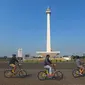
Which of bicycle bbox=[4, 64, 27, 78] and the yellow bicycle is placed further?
bicycle bbox=[4, 64, 27, 78]

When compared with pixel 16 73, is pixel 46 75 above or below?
below

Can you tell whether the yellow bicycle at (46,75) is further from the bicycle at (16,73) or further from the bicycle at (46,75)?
the bicycle at (16,73)

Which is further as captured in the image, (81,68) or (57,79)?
(81,68)

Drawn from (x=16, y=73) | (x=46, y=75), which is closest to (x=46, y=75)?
(x=46, y=75)

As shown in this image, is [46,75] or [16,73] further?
[16,73]

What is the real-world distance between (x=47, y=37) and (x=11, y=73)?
3067 inches

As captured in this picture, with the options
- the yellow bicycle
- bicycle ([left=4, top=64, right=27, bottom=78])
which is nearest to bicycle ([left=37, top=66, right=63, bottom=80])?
the yellow bicycle

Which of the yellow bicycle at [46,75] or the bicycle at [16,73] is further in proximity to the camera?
the bicycle at [16,73]

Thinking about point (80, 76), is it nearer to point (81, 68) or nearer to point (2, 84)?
point (81, 68)

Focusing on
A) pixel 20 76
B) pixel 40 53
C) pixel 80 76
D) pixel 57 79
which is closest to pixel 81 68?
pixel 80 76

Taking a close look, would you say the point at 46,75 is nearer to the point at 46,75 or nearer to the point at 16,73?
the point at 46,75

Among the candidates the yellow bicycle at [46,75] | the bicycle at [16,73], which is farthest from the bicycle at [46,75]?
the bicycle at [16,73]

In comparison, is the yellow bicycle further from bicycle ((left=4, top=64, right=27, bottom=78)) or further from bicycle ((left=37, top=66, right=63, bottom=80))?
bicycle ((left=4, top=64, right=27, bottom=78))

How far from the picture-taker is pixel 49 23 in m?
97.3
